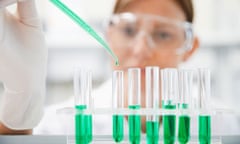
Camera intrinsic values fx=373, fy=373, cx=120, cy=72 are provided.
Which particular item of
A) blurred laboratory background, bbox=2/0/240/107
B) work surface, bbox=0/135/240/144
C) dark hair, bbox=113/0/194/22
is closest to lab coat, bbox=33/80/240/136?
blurred laboratory background, bbox=2/0/240/107

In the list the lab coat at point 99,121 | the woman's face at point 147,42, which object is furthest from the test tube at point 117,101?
the woman's face at point 147,42

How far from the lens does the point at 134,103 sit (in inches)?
30.1

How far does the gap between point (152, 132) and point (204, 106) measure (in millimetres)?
118

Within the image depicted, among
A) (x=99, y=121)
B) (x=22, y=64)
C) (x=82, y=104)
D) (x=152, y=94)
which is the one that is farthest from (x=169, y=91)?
Result: (x=99, y=121)

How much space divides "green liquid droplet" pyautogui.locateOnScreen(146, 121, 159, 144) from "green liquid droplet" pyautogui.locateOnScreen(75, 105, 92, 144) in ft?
0.39

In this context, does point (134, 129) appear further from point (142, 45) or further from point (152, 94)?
point (142, 45)

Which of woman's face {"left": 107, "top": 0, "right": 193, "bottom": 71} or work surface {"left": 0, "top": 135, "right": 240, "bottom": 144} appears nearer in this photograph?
work surface {"left": 0, "top": 135, "right": 240, "bottom": 144}

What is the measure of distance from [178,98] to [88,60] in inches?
40.2

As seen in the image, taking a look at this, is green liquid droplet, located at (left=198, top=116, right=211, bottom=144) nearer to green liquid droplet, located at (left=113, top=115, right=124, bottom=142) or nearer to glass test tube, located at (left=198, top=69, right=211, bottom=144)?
glass test tube, located at (left=198, top=69, right=211, bottom=144)

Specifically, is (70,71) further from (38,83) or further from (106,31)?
(38,83)

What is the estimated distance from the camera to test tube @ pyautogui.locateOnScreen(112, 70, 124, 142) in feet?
2.49

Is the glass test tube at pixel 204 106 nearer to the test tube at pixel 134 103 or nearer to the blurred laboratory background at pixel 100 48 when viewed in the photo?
the test tube at pixel 134 103

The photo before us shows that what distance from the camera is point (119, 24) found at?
1.65 meters

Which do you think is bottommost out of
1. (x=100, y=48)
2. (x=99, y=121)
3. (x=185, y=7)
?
(x=99, y=121)
